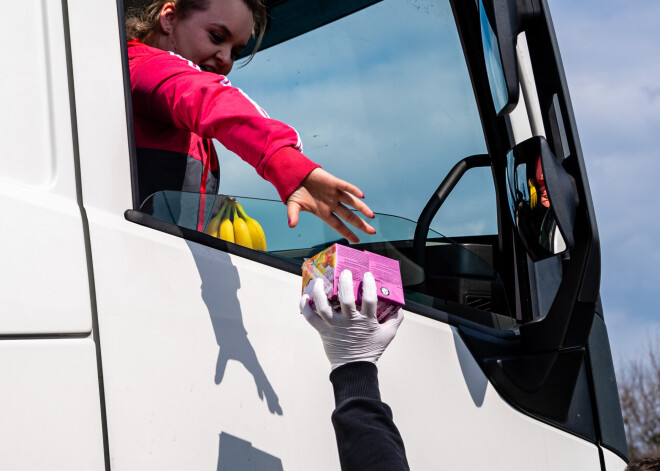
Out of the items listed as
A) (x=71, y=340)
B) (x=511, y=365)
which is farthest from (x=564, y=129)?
(x=71, y=340)

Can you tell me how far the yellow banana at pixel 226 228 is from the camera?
1.58 meters

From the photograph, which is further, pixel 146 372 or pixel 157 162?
pixel 157 162

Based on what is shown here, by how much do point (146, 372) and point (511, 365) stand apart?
907 mm

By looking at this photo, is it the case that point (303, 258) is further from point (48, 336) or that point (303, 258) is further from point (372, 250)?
point (48, 336)

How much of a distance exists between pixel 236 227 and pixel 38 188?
453 mm

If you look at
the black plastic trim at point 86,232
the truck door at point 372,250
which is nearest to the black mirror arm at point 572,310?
the truck door at point 372,250

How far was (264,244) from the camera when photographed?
165cm

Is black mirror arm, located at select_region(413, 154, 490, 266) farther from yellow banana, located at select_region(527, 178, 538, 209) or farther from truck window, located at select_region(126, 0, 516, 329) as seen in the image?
yellow banana, located at select_region(527, 178, 538, 209)

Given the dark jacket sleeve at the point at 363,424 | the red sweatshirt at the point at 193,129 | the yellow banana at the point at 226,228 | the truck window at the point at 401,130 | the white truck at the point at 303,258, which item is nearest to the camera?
the white truck at the point at 303,258

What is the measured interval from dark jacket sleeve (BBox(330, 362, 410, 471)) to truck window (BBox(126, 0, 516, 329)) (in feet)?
1.30

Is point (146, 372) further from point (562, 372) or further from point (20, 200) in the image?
point (562, 372)

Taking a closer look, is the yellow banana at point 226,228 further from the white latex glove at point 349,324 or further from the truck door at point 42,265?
the truck door at point 42,265

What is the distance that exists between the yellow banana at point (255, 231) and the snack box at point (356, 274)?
171mm

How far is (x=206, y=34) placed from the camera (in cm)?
190
